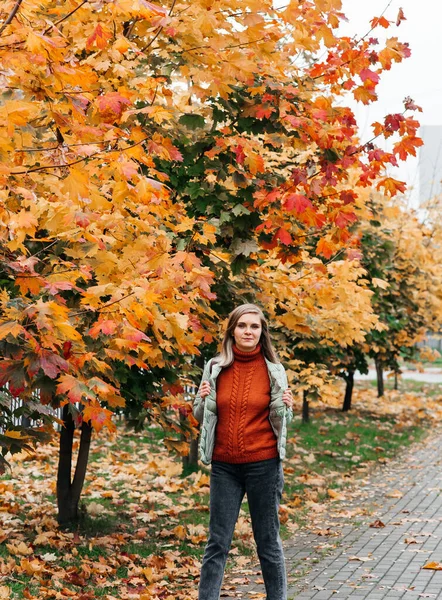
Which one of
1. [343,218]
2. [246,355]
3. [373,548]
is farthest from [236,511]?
[373,548]

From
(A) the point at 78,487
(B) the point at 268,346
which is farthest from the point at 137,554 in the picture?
(B) the point at 268,346

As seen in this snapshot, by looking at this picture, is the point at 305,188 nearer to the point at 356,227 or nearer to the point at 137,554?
the point at 137,554

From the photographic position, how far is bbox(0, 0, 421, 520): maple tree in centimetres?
425

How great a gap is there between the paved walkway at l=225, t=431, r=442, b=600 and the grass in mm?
430

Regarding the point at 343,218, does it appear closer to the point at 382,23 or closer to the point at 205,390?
the point at 382,23

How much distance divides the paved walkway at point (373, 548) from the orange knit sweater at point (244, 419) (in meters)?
1.66

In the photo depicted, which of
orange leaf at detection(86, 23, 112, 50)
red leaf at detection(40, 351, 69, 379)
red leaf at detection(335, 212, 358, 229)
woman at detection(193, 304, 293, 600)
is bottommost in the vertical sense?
woman at detection(193, 304, 293, 600)

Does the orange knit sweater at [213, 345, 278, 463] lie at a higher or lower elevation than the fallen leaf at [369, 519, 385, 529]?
higher

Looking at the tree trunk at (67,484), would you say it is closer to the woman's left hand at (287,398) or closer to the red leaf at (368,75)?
the woman's left hand at (287,398)

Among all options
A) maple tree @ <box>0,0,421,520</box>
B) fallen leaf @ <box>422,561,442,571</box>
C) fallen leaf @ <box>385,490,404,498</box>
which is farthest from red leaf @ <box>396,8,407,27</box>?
fallen leaf @ <box>385,490,404,498</box>

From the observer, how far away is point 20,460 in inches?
458

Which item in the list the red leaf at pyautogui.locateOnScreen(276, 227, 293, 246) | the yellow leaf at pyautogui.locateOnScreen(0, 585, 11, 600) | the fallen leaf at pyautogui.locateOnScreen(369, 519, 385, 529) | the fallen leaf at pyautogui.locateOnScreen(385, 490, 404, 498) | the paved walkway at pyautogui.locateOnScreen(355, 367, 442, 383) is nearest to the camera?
the yellow leaf at pyautogui.locateOnScreen(0, 585, 11, 600)

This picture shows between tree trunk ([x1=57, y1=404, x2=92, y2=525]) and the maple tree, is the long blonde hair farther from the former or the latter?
tree trunk ([x1=57, y1=404, x2=92, y2=525])

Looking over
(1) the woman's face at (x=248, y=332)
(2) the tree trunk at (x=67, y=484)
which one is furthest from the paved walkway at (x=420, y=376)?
(1) the woman's face at (x=248, y=332)
